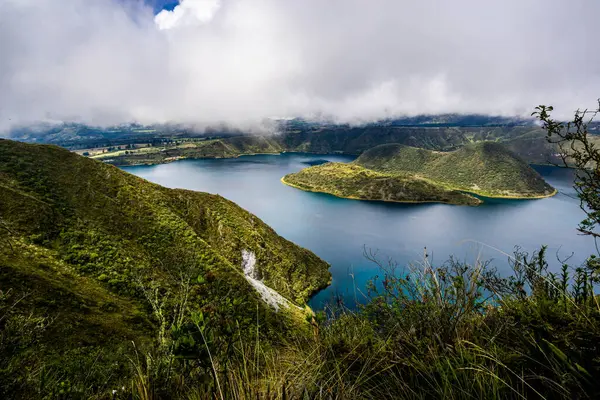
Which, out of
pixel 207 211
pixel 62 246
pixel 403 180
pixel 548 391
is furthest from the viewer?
pixel 403 180

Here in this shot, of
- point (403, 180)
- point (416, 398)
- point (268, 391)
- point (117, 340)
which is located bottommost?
point (403, 180)

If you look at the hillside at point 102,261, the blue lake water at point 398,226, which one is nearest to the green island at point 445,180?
the blue lake water at point 398,226

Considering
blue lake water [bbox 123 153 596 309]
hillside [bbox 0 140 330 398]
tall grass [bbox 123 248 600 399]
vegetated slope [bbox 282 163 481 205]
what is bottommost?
blue lake water [bbox 123 153 596 309]

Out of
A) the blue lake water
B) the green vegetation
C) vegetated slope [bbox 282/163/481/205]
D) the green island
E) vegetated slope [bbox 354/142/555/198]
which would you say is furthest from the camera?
vegetated slope [bbox 354/142/555/198]

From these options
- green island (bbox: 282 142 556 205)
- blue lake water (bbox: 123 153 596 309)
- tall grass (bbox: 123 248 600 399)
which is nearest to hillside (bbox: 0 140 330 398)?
tall grass (bbox: 123 248 600 399)

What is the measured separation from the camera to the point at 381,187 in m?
115

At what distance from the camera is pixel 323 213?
93.8 metres

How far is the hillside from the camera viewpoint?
10398 mm

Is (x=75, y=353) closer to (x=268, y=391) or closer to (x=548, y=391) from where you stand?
(x=268, y=391)

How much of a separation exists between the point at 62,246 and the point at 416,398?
25.3 metres

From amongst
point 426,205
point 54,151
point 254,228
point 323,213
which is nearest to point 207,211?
point 254,228

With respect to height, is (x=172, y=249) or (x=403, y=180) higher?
(x=172, y=249)

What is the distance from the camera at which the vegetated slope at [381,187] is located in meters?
111

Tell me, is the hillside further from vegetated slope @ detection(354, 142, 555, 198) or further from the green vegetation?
vegetated slope @ detection(354, 142, 555, 198)
